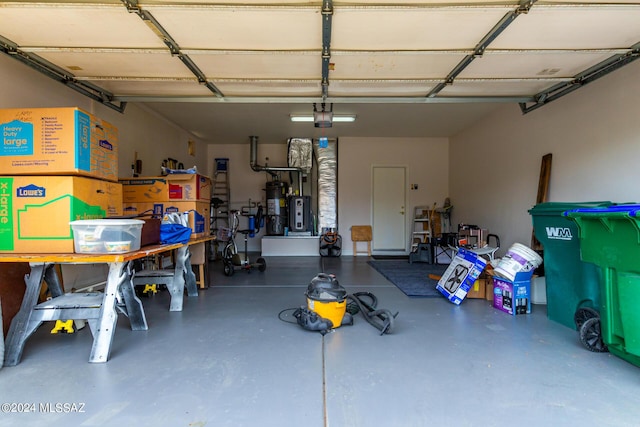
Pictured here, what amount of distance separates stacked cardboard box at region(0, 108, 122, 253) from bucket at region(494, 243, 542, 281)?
12.6 feet

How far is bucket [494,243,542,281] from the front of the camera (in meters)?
3.03

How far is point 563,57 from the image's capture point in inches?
106

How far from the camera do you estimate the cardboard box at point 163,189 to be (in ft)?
12.8

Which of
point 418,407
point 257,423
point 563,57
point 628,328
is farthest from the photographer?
point 563,57

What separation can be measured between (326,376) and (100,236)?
1814 mm

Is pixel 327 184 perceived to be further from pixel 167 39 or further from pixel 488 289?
pixel 167 39

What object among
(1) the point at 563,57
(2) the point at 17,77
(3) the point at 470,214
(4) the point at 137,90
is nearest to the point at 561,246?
(1) the point at 563,57

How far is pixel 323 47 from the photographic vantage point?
2494 millimetres

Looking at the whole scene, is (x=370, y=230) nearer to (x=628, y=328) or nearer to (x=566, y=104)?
(x=566, y=104)

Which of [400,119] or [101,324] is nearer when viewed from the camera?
[101,324]

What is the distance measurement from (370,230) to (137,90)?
17.9ft

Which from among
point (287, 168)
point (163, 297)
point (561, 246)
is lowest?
point (163, 297)

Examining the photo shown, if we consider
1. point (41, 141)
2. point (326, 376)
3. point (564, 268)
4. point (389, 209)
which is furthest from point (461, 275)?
point (389, 209)

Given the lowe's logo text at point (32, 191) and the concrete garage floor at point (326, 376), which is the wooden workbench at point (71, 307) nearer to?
the concrete garage floor at point (326, 376)
